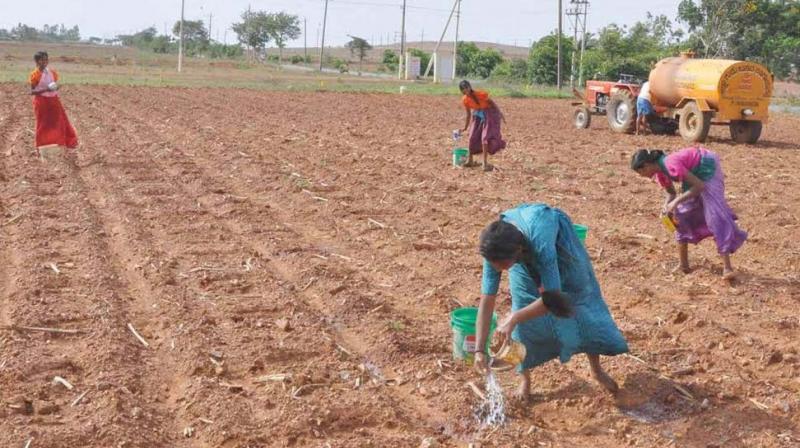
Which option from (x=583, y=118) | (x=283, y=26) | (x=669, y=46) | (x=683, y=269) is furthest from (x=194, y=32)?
(x=683, y=269)

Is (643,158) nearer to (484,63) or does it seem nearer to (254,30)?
(484,63)

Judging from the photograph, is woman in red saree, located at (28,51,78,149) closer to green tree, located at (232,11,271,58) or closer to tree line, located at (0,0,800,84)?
tree line, located at (0,0,800,84)

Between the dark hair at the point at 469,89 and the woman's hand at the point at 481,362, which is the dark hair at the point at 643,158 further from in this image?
the dark hair at the point at 469,89

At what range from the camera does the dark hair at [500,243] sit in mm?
3627

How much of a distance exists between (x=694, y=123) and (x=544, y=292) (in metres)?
14.1

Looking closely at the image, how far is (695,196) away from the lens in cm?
640

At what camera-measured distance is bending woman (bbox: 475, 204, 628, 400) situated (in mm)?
3697

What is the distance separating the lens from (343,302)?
603cm

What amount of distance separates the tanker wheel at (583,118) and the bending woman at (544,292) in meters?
15.6

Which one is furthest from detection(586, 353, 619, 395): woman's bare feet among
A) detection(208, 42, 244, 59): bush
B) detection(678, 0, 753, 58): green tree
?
detection(208, 42, 244, 59): bush

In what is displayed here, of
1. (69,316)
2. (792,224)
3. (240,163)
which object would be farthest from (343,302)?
(240,163)

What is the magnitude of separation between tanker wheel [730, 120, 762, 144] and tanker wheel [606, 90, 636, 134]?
193 centimetres

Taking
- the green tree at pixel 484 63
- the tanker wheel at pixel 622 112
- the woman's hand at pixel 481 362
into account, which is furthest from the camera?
the green tree at pixel 484 63

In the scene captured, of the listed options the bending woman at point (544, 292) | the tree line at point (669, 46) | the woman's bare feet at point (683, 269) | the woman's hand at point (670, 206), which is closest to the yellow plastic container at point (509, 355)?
the bending woman at point (544, 292)
